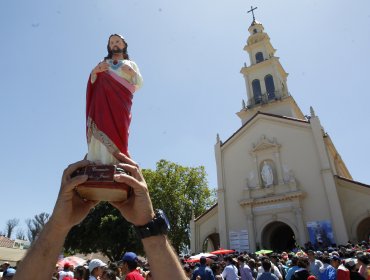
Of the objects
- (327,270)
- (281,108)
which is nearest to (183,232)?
(281,108)

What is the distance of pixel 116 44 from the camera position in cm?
293

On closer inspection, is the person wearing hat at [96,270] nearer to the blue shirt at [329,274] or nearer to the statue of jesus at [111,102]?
the statue of jesus at [111,102]

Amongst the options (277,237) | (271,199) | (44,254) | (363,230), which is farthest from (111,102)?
(277,237)

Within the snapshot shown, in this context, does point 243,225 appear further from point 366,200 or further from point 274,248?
point 366,200

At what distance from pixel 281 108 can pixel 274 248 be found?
12517mm

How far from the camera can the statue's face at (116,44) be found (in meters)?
2.91

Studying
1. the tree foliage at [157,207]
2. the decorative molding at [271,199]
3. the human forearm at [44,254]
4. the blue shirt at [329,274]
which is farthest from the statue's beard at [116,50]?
the tree foliage at [157,207]

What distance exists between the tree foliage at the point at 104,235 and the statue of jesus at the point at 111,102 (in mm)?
24832

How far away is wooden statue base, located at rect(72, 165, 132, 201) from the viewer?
1.94 metres

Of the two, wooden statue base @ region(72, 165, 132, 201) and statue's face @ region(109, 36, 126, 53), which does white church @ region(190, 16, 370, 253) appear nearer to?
statue's face @ region(109, 36, 126, 53)

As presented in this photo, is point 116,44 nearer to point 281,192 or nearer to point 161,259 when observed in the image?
point 161,259

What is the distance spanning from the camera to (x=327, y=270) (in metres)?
7.48

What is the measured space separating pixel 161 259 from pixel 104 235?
1021 inches

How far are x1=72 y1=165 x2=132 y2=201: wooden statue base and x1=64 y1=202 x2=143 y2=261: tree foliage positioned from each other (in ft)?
83.1
